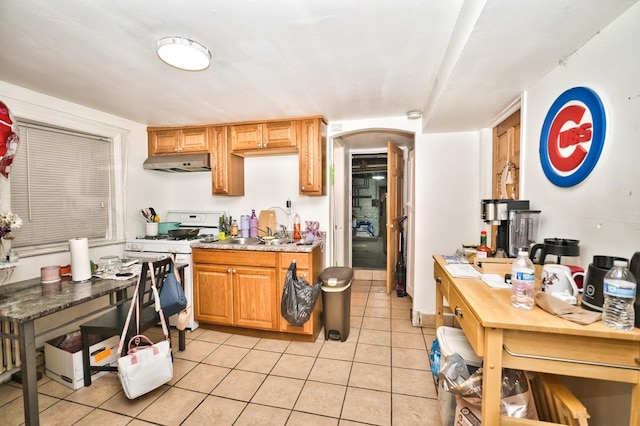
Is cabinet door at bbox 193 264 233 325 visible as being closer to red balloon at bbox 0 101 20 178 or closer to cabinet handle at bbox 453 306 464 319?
red balloon at bbox 0 101 20 178

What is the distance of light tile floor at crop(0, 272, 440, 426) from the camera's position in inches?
66.3

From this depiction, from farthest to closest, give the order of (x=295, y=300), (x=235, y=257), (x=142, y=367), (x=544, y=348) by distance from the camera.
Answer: (x=235, y=257) < (x=295, y=300) < (x=142, y=367) < (x=544, y=348)

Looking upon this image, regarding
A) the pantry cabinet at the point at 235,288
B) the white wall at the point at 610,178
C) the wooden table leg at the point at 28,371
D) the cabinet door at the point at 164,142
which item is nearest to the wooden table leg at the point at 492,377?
the white wall at the point at 610,178

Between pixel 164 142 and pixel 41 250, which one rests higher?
pixel 164 142

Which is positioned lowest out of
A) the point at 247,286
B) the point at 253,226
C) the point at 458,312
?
the point at 247,286

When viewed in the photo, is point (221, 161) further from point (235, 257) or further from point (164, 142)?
point (235, 257)

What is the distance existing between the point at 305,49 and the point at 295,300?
1.94 meters

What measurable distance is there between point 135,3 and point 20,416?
2.49 m

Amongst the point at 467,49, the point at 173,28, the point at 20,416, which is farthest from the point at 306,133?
the point at 20,416

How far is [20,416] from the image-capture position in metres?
1.70

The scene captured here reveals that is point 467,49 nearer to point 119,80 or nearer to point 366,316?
point 119,80

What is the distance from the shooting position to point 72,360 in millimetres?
1945

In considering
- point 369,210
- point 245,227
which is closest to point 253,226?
point 245,227

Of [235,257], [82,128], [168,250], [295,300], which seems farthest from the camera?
[168,250]
